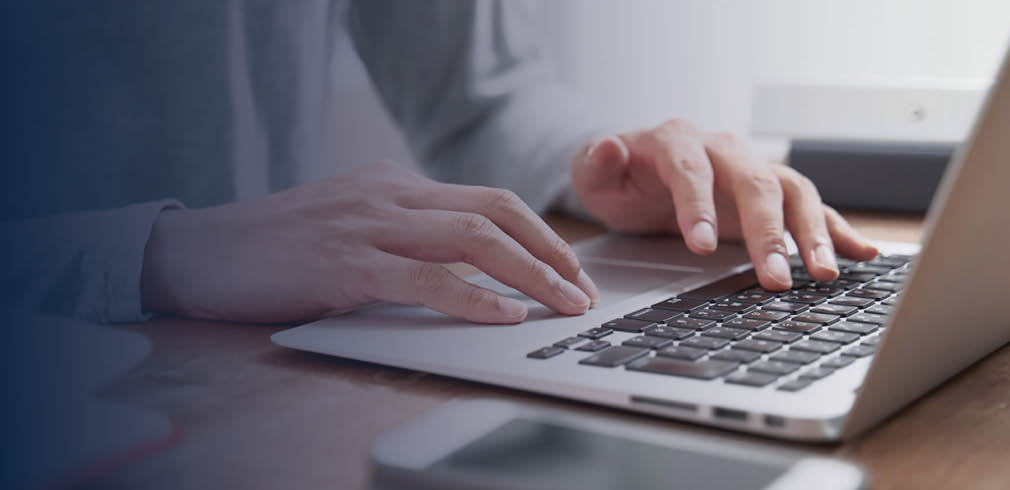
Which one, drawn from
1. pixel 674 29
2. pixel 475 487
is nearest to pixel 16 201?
pixel 475 487

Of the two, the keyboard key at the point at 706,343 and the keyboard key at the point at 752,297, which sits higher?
the keyboard key at the point at 706,343

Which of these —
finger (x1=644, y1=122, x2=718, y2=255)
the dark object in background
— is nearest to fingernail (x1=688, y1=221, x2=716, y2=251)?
finger (x1=644, y1=122, x2=718, y2=255)

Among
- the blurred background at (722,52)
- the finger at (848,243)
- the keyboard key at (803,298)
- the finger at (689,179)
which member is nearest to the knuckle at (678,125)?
the finger at (689,179)

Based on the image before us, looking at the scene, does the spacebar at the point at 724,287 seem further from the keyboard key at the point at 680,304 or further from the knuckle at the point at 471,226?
the knuckle at the point at 471,226

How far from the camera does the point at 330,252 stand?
0.62 metres

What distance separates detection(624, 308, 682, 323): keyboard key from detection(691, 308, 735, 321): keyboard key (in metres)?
0.01

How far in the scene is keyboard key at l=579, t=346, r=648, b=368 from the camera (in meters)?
0.47

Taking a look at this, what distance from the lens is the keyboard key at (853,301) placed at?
0.60 metres

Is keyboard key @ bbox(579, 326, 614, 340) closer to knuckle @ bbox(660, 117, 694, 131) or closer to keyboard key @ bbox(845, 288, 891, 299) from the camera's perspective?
keyboard key @ bbox(845, 288, 891, 299)

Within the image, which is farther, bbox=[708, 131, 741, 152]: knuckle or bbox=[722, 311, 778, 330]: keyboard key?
bbox=[708, 131, 741, 152]: knuckle

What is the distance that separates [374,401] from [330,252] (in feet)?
0.58

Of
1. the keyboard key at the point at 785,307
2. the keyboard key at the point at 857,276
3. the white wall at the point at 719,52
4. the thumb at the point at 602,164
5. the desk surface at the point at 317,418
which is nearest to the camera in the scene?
the desk surface at the point at 317,418

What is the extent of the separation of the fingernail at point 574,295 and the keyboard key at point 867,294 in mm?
175

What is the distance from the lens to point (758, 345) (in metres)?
0.49
